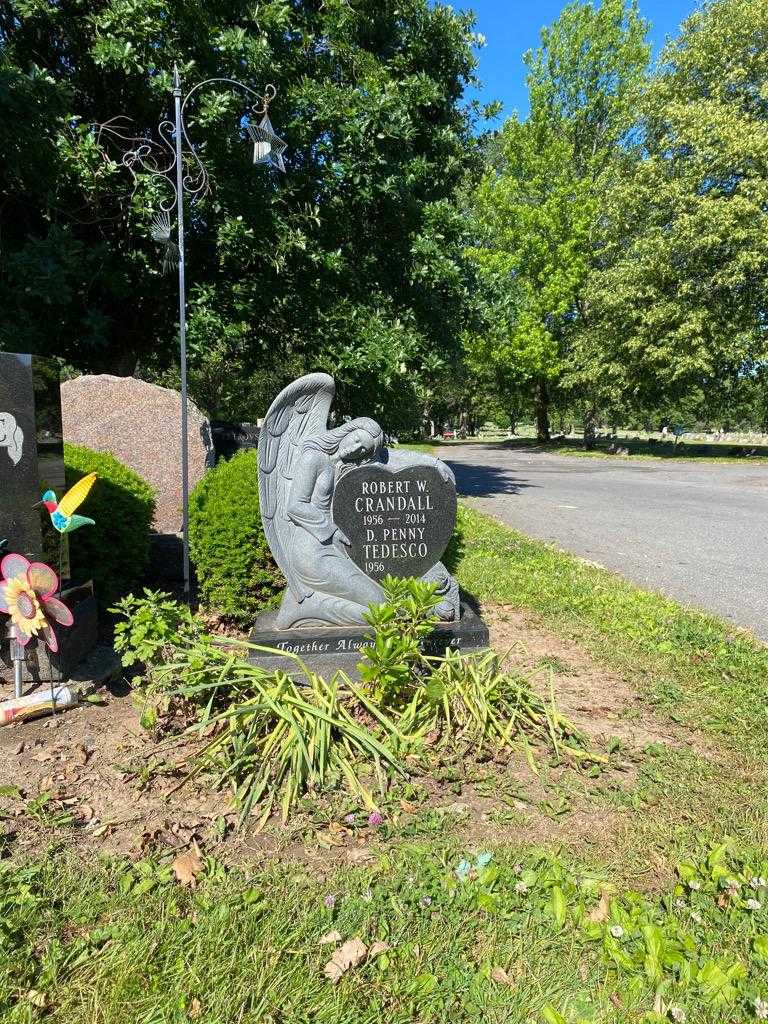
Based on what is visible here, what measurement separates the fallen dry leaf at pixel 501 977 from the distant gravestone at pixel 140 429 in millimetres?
6618

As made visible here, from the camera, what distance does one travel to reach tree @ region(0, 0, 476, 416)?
7.61m

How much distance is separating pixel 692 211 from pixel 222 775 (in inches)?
991

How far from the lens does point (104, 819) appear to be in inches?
109

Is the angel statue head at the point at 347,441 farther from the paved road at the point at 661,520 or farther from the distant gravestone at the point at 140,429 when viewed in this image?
the distant gravestone at the point at 140,429

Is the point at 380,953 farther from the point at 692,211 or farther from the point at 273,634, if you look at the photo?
the point at 692,211

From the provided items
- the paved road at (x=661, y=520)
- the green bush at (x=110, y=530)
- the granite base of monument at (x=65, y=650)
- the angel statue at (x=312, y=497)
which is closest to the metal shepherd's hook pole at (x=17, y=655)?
the granite base of monument at (x=65, y=650)

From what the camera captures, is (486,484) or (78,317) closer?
(78,317)

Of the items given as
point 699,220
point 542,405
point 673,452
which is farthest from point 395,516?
point 542,405

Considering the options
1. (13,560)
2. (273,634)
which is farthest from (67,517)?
(273,634)

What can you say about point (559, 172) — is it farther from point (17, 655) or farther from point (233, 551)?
point (17, 655)

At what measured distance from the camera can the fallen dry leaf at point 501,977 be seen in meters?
2.00

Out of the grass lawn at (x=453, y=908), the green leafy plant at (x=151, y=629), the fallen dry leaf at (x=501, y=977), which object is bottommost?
the fallen dry leaf at (x=501, y=977)

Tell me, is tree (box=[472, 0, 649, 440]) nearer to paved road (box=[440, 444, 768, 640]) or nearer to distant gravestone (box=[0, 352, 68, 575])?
paved road (box=[440, 444, 768, 640])

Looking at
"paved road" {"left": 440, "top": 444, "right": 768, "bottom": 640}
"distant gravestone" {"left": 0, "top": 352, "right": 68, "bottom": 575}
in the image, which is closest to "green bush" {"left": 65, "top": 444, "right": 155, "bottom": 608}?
"distant gravestone" {"left": 0, "top": 352, "right": 68, "bottom": 575}
